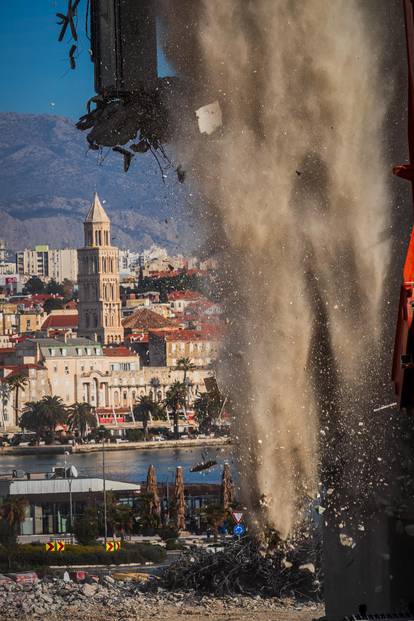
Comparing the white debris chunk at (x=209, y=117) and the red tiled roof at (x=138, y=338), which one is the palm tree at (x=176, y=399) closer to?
the red tiled roof at (x=138, y=338)

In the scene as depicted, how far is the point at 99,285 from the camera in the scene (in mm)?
163875

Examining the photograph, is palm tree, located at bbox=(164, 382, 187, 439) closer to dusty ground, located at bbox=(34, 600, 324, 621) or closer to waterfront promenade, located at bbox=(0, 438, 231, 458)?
waterfront promenade, located at bbox=(0, 438, 231, 458)

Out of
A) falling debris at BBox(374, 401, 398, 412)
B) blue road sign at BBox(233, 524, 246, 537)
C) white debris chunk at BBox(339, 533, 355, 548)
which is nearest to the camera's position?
falling debris at BBox(374, 401, 398, 412)

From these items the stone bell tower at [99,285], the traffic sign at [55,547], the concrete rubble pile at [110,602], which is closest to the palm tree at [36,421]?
the stone bell tower at [99,285]

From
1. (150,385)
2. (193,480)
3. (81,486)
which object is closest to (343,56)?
(81,486)

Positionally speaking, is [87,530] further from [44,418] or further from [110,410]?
[110,410]

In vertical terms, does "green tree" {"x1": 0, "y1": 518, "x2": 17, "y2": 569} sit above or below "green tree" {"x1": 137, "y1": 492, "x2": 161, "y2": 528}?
above

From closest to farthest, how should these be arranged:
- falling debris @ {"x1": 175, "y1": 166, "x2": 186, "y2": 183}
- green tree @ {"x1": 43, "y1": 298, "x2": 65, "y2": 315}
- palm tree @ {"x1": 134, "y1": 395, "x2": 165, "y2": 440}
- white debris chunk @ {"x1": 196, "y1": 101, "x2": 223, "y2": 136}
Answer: white debris chunk @ {"x1": 196, "y1": 101, "x2": 223, "y2": 136}
falling debris @ {"x1": 175, "y1": 166, "x2": 186, "y2": 183}
palm tree @ {"x1": 134, "y1": 395, "x2": 165, "y2": 440}
green tree @ {"x1": 43, "y1": 298, "x2": 65, "y2": 315}

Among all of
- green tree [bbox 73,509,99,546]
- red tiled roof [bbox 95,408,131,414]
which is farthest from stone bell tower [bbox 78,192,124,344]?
green tree [bbox 73,509,99,546]

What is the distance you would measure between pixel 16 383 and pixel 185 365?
13371mm

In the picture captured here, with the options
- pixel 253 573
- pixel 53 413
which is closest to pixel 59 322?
pixel 53 413

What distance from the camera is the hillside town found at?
12062cm

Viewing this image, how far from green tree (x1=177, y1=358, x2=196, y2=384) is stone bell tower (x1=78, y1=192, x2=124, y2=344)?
31040 mm

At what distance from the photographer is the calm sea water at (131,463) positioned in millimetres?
82375
